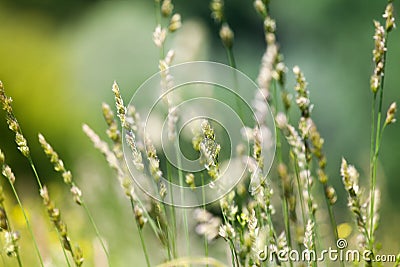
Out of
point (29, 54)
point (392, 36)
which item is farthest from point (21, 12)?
point (392, 36)

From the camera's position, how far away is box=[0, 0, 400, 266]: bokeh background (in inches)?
235

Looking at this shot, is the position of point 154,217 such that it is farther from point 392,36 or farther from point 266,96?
point 392,36

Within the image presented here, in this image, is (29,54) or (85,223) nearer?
(85,223)

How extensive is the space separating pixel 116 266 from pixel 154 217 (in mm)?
1443

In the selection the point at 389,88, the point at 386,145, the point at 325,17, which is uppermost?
the point at 325,17

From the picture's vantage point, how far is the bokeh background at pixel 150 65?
5.96 m

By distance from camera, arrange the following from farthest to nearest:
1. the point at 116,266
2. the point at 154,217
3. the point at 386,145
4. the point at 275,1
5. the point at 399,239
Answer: the point at 275,1, the point at 386,145, the point at 399,239, the point at 116,266, the point at 154,217

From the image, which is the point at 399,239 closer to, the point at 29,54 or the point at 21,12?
the point at 29,54

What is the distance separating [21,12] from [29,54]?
2524mm

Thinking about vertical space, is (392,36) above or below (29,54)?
below

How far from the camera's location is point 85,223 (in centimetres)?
415

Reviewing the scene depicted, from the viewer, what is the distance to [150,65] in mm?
7117

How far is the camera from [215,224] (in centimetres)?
169

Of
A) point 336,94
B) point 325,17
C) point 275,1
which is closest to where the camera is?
point 336,94
